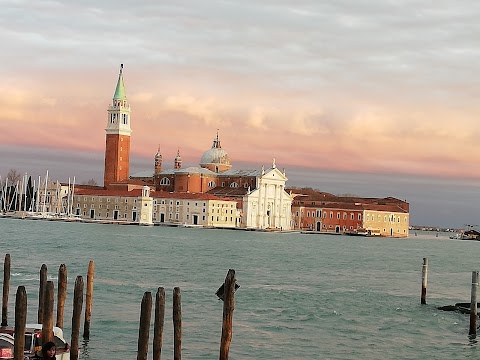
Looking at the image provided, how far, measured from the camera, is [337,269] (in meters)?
30.1

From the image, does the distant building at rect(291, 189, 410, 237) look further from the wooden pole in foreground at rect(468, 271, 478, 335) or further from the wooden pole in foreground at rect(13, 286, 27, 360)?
the wooden pole in foreground at rect(13, 286, 27, 360)

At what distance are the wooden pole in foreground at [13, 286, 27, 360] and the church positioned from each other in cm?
6489

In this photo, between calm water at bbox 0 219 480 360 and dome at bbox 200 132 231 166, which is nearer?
calm water at bbox 0 219 480 360

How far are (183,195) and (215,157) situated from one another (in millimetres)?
8481

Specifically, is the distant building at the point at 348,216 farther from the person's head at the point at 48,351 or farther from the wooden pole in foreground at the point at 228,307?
the person's head at the point at 48,351

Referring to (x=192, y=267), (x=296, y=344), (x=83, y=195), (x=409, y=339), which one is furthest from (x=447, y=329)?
(x=83, y=195)

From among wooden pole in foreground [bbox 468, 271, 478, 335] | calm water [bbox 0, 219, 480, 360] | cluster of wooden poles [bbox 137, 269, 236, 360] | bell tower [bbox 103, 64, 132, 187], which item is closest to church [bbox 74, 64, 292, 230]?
bell tower [bbox 103, 64, 132, 187]

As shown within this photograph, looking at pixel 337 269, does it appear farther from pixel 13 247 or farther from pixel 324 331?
pixel 324 331

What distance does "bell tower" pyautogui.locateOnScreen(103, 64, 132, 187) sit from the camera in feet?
254

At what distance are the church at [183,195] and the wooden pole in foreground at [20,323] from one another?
64886 mm

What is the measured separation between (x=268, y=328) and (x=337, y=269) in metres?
15.6

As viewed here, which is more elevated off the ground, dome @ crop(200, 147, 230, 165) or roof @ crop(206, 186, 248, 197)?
dome @ crop(200, 147, 230, 165)

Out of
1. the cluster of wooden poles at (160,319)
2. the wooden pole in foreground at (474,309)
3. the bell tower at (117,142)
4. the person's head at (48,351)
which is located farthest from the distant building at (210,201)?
the person's head at (48,351)

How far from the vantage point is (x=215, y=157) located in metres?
83.3
